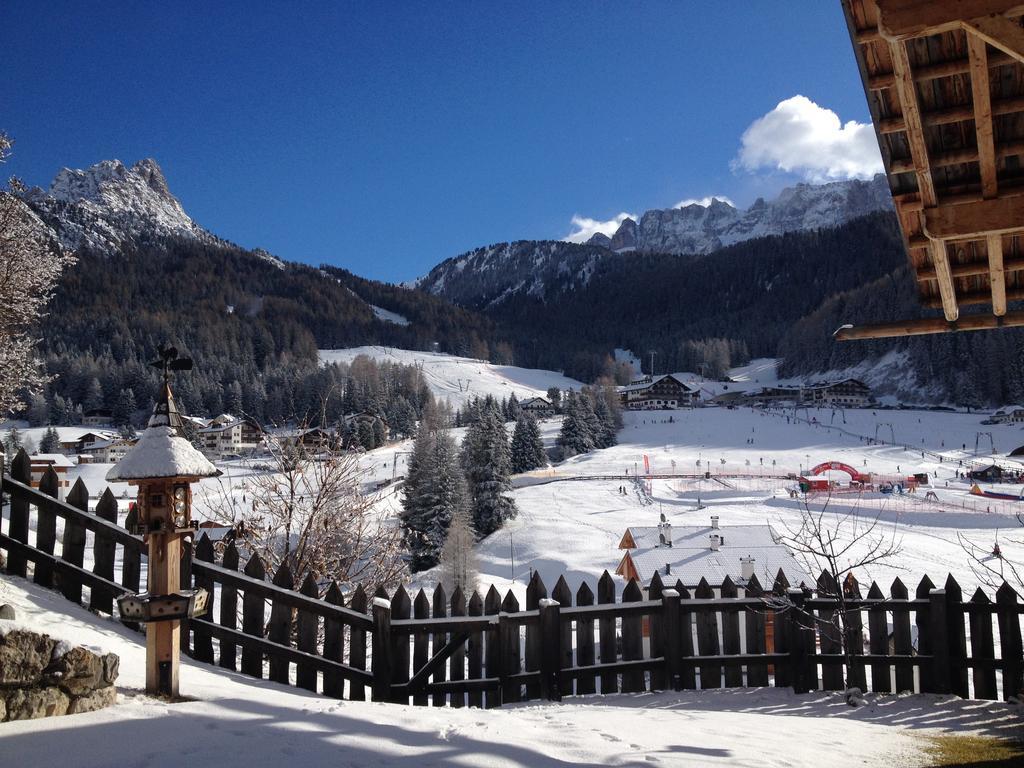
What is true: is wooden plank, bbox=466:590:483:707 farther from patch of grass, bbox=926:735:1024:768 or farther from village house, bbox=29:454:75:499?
village house, bbox=29:454:75:499

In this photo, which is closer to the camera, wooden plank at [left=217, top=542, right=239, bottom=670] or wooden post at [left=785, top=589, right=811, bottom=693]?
wooden plank at [left=217, top=542, right=239, bottom=670]

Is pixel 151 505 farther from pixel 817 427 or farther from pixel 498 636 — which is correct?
pixel 817 427

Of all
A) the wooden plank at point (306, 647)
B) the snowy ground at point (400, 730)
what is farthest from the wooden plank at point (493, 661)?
the wooden plank at point (306, 647)

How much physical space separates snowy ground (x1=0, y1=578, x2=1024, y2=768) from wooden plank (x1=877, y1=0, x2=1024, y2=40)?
3493 mm

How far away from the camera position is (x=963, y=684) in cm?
539

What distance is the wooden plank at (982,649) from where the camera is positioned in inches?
208

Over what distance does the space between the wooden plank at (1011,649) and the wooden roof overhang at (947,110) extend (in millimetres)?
2672

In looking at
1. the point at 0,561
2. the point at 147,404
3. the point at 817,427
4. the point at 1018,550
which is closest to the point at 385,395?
the point at 147,404

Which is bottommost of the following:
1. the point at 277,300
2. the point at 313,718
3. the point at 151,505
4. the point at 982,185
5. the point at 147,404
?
the point at 313,718

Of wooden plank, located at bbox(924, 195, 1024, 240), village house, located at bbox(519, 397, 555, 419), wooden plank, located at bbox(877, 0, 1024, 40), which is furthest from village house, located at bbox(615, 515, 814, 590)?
village house, located at bbox(519, 397, 555, 419)

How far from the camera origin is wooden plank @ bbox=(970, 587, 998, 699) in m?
5.29

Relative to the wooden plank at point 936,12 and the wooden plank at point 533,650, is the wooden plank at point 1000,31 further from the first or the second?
the wooden plank at point 533,650

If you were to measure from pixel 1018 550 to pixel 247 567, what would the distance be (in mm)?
34636

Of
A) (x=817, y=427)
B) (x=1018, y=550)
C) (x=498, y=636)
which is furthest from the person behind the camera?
(x=817, y=427)
